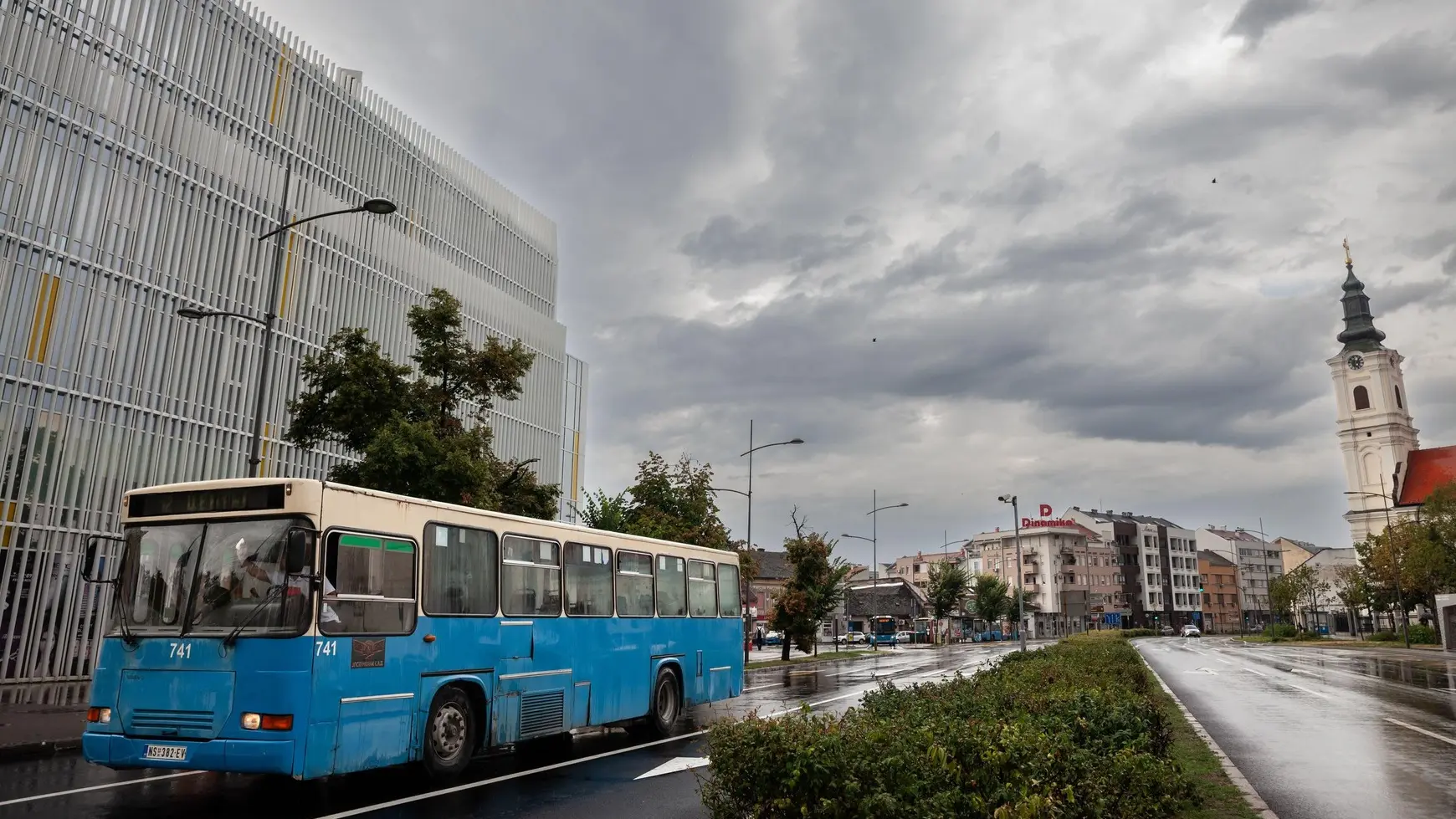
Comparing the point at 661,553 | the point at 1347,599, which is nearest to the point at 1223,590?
the point at 1347,599

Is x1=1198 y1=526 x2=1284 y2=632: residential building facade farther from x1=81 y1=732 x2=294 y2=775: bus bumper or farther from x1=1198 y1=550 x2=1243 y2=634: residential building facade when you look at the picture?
x1=81 y1=732 x2=294 y2=775: bus bumper

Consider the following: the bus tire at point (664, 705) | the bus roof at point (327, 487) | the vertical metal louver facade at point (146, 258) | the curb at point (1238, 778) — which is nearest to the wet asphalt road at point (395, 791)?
the bus tire at point (664, 705)

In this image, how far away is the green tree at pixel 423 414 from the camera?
716 inches

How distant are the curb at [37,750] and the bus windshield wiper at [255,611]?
6.08m

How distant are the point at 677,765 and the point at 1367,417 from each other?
12500 centimetres

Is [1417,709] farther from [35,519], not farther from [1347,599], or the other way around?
[1347,599]

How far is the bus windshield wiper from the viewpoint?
8617mm

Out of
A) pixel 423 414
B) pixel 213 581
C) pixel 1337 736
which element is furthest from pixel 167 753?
pixel 1337 736

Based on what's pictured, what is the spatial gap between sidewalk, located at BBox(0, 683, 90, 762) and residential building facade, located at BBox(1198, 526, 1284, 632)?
507 ft

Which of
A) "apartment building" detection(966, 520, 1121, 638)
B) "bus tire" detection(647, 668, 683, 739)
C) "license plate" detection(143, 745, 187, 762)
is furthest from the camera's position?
"apartment building" detection(966, 520, 1121, 638)

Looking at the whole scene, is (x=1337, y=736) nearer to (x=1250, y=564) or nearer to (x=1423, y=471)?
(x=1423, y=471)

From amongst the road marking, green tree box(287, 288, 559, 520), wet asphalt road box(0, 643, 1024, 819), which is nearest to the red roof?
green tree box(287, 288, 559, 520)

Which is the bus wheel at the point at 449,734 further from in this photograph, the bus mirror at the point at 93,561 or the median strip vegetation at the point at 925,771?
the median strip vegetation at the point at 925,771

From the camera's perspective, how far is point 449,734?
34.0 ft
